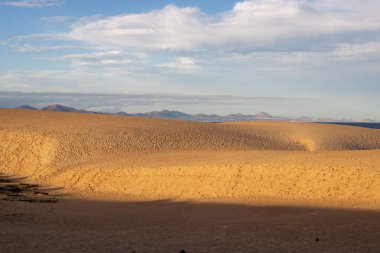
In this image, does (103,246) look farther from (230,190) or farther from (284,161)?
(284,161)

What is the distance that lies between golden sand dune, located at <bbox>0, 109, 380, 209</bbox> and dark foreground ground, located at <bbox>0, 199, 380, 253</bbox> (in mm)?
2524

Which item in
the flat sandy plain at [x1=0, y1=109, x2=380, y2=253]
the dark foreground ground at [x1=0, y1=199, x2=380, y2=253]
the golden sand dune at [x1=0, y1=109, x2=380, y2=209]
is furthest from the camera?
the golden sand dune at [x1=0, y1=109, x2=380, y2=209]

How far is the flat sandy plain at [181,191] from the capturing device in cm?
1260

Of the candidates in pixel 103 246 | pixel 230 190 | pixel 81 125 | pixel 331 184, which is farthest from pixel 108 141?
pixel 103 246

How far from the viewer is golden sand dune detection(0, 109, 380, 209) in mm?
20378

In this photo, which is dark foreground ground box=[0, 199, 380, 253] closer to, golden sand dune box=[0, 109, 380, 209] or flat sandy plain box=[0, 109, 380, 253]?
flat sandy plain box=[0, 109, 380, 253]

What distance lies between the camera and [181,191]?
21984 mm

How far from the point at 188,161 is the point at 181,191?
3.59m

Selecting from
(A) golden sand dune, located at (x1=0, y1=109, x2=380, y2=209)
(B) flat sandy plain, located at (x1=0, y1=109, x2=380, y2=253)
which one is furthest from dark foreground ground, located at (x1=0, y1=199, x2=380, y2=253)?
(A) golden sand dune, located at (x1=0, y1=109, x2=380, y2=209)

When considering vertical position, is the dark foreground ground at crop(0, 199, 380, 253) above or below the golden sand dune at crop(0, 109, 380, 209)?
below

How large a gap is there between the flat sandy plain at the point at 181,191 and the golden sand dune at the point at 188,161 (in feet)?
0.21

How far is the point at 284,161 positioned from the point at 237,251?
12.3 metres

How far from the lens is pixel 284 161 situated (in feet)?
75.6

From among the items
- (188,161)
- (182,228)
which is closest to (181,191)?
(188,161)
